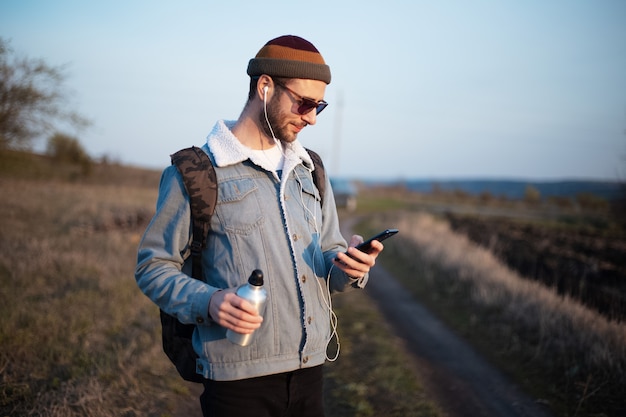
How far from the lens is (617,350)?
4.53 metres

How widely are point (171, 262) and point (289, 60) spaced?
986 mm

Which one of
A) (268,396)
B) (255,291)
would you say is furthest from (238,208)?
(268,396)

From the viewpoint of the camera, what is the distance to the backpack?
1.68 metres

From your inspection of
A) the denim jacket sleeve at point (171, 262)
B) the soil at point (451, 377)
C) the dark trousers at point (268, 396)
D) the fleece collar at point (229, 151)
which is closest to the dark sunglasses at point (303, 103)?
the fleece collar at point (229, 151)

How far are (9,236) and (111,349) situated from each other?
577cm

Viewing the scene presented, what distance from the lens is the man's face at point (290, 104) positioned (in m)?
1.80

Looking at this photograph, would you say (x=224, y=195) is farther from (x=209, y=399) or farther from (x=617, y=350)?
(x=617, y=350)

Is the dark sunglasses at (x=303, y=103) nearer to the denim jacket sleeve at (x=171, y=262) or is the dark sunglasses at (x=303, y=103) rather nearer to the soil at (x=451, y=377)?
the denim jacket sleeve at (x=171, y=262)

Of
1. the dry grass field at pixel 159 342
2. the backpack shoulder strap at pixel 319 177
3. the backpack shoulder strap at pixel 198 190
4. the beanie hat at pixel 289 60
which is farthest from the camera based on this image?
the dry grass field at pixel 159 342

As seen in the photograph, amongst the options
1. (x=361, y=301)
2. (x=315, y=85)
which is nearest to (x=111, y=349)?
(x=315, y=85)

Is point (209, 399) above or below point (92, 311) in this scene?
above

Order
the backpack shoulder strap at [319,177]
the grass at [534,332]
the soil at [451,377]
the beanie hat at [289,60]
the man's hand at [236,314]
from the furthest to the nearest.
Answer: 1. the grass at [534,332]
2. the soil at [451,377]
3. the backpack shoulder strap at [319,177]
4. the beanie hat at [289,60]
5. the man's hand at [236,314]

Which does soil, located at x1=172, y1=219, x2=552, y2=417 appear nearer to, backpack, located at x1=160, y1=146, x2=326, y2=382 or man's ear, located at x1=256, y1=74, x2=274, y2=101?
backpack, located at x1=160, y1=146, x2=326, y2=382

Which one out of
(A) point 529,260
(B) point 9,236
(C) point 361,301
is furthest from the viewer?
(A) point 529,260
